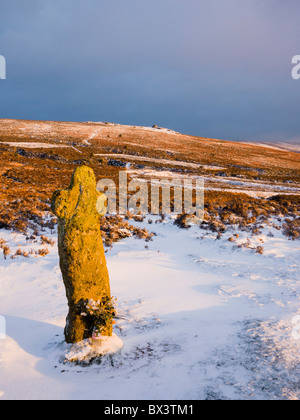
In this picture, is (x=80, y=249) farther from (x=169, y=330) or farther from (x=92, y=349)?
(x=169, y=330)

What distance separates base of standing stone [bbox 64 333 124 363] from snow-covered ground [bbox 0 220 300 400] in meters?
0.11

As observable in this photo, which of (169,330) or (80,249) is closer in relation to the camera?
(80,249)

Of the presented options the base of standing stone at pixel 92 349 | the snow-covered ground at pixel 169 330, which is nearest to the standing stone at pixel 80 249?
the base of standing stone at pixel 92 349

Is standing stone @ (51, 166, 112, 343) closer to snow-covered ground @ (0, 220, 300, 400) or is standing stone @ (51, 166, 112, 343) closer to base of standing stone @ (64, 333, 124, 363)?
base of standing stone @ (64, 333, 124, 363)

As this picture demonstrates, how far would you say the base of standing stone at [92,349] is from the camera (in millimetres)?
4781

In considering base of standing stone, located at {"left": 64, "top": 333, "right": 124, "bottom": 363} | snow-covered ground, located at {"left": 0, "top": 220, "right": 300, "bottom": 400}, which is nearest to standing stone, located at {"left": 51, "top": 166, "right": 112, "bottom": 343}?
base of standing stone, located at {"left": 64, "top": 333, "right": 124, "bottom": 363}

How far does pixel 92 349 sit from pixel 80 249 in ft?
6.25

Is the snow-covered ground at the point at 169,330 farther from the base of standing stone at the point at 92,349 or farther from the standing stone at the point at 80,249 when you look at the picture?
the standing stone at the point at 80,249

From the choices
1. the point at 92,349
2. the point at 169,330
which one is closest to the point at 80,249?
the point at 92,349

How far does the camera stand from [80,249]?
493 centimetres

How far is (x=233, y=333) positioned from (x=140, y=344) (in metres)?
1.94

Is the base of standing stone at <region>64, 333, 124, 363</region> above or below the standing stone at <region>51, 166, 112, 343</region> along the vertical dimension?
below

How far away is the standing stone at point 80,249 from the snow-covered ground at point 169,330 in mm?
607

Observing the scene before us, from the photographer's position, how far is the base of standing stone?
4.78 meters
